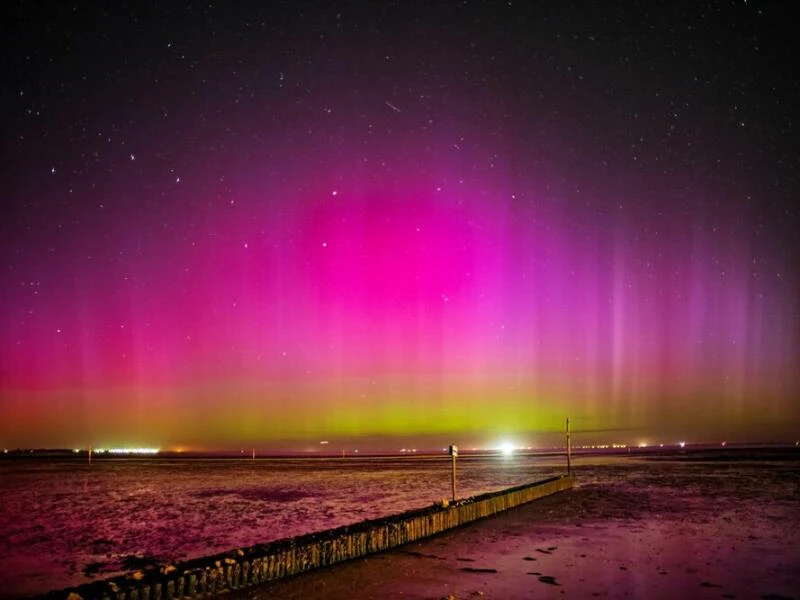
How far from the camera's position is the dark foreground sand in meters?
8.98

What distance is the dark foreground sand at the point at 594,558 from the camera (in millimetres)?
8977

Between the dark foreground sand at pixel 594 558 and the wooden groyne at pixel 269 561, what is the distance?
283mm

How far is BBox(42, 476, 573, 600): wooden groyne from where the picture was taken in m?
8.20

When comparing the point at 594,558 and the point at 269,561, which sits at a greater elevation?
the point at 269,561

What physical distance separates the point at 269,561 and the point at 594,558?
567 centimetres

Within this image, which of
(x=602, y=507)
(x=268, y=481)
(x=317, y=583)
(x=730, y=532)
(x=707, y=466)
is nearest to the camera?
(x=317, y=583)

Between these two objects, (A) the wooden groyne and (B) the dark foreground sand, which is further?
(B) the dark foreground sand

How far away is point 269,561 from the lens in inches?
381

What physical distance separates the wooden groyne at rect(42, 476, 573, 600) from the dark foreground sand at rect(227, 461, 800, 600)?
0.93 feet

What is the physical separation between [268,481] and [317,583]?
2225 cm

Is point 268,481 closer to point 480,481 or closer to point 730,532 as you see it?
point 480,481

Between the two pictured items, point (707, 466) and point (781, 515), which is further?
point (707, 466)

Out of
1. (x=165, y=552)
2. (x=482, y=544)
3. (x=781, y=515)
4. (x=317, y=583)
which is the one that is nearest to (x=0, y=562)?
(x=165, y=552)

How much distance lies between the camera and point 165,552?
13.0 m
